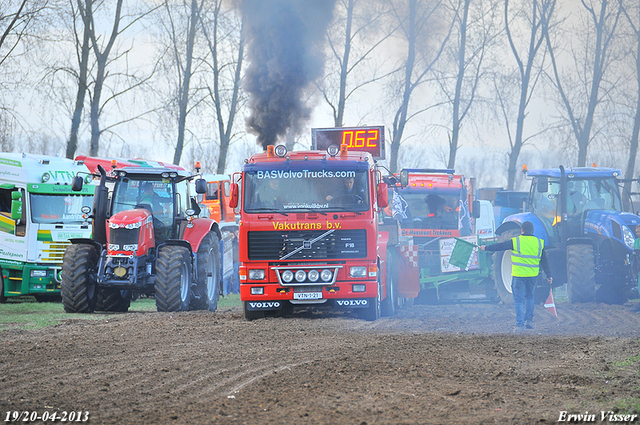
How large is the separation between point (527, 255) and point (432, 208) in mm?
7577

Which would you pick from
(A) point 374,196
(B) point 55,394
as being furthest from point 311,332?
(B) point 55,394

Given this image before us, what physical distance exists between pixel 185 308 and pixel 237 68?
1973 cm

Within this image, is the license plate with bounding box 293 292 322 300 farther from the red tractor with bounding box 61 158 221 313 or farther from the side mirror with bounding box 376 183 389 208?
the red tractor with bounding box 61 158 221 313

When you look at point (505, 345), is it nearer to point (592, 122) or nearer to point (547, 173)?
point (547, 173)

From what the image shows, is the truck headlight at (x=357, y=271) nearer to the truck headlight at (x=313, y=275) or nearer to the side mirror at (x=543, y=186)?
the truck headlight at (x=313, y=275)

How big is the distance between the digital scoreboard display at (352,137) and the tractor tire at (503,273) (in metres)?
3.86

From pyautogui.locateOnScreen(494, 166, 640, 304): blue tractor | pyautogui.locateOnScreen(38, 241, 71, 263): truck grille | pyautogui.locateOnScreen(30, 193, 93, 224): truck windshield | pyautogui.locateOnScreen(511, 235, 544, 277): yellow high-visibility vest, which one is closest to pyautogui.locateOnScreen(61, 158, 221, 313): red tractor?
pyautogui.locateOnScreen(38, 241, 71, 263): truck grille

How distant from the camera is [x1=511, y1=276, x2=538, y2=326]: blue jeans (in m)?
12.2

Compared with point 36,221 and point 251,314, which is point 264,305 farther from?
point 36,221

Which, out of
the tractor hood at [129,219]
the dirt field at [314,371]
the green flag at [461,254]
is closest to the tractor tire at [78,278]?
the tractor hood at [129,219]

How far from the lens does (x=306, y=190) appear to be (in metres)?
11.9

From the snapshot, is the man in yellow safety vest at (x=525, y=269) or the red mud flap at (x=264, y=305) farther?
the man in yellow safety vest at (x=525, y=269)

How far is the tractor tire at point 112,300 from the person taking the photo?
14.6 metres

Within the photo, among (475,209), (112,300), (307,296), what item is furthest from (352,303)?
(475,209)
